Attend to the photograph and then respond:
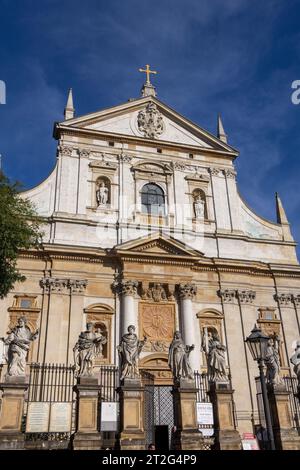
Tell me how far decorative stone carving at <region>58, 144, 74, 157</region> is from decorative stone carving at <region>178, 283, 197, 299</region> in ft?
31.0

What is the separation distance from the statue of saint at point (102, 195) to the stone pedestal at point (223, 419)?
1300 cm

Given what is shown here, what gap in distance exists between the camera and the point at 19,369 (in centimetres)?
1206

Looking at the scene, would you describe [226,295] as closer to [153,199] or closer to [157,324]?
[157,324]

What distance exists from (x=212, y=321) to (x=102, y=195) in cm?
870

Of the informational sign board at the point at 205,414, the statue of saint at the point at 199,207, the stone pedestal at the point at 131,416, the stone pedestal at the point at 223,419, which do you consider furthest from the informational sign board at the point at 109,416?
the statue of saint at the point at 199,207

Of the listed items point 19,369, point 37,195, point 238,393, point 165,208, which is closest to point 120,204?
point 165,208

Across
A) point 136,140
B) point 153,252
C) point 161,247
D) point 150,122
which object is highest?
point 150,122

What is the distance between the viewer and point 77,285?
70.1 feet

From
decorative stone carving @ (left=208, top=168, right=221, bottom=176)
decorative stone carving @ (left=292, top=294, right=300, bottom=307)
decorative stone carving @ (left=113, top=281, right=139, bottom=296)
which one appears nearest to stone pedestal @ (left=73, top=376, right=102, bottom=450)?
decorative stone carving @ (left=113, top=281, right=139, bottom=296)

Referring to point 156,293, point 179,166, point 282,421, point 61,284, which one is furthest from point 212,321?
point 282,421

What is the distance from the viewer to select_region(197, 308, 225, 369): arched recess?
22.3 meters
